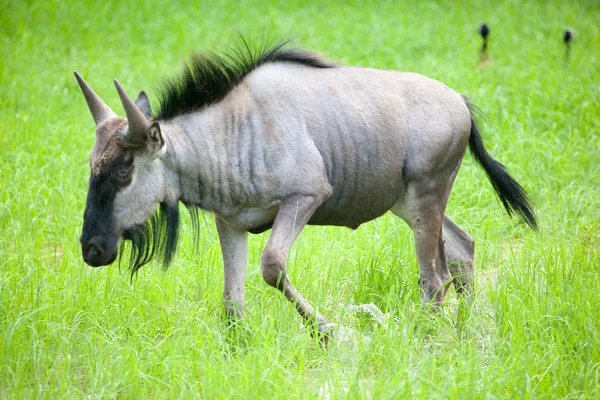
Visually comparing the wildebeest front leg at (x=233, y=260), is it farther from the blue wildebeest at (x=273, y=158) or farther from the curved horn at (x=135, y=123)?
the curved horn at (x=135, y=123)

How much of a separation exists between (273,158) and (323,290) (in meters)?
1.17

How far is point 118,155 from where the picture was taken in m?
4.20

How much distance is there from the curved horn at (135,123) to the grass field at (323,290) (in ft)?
3.02

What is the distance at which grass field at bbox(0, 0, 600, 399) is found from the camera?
394cm

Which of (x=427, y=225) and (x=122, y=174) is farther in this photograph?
(x=427, y=225)

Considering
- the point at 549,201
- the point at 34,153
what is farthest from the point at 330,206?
the point at 34,153

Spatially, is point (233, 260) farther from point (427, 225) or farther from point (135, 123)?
point (427, 225)

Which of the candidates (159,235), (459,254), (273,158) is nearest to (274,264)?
(273,158)

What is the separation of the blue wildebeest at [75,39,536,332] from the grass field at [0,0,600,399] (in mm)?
360

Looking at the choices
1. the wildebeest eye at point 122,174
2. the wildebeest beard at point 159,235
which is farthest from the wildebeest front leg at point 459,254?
the wildebeest eye at point 122,174

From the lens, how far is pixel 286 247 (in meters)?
4.38

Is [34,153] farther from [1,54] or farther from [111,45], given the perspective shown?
[111,45]

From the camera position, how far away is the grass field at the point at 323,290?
12.9 ft

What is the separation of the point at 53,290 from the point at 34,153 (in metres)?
3.49
